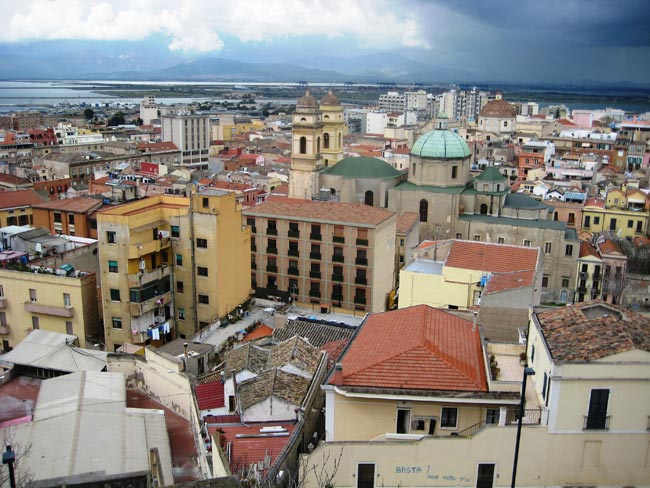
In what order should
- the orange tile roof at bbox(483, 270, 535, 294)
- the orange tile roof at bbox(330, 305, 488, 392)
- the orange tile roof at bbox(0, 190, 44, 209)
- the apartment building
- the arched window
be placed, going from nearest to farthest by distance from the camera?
the orange tile roof at bbox(330, 305, 488, 392) → the orange tile roof at bbox(483, 270, 535, 294) → the apartment building → the orange tile roof at bbox(0, 190, 44, 209) → the arched window

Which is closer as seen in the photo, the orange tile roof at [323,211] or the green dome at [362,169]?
the orange tile roof at [323,211]

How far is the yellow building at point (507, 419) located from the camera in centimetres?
1438

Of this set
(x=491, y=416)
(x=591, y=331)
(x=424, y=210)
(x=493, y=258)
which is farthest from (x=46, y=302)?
(x=424, y=210)

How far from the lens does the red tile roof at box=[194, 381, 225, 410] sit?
856 inches

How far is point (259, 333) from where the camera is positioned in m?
30.0

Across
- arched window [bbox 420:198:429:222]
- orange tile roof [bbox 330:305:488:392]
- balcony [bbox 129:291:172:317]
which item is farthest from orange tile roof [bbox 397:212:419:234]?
orange tile roof [bbox 330:305:488:392]

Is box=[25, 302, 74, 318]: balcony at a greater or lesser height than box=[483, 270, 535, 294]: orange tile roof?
lesser

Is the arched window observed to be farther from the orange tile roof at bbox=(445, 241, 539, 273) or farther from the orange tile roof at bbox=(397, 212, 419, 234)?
the orange tile roof at bbox=(445, 241, 539, 273)

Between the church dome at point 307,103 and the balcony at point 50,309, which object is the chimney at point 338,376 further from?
the church dome at point 307,103

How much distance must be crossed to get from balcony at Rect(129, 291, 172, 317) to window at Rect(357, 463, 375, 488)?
1752 centimetres

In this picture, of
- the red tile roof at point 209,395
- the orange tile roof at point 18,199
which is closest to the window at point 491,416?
the red tile roof at point 209,395

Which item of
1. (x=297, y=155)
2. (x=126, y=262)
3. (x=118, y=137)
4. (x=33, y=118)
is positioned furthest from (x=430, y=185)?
(x=33, y=118)

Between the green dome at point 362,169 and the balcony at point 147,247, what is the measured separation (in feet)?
78.4

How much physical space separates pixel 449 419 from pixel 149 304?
18.0 meters
